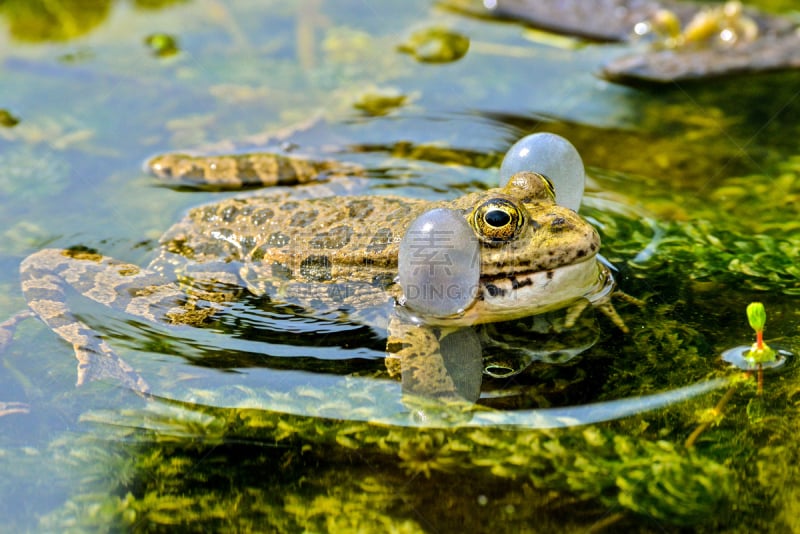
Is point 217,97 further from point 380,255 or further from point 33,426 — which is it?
point 33,426

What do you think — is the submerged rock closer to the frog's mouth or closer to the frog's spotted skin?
the frog's spotted skin

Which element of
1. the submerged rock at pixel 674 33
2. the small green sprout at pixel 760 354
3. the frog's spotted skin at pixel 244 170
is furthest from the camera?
the submerged rock at pixel 674 33

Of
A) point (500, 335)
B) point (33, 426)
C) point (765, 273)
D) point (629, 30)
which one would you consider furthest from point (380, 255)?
point (629, 30)

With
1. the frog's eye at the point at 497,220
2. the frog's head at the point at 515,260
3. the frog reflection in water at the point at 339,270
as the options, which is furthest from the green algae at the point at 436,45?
the frog's eye at the point at 497,220

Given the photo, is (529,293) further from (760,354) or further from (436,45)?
(436,45)

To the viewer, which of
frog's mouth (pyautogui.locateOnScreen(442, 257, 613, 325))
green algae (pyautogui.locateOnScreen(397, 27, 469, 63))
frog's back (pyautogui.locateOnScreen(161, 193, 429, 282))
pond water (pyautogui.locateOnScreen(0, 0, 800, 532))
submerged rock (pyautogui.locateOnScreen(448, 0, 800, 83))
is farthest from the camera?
green algae (pyautogui.locateOnScreen(397, 27, 469, 63))

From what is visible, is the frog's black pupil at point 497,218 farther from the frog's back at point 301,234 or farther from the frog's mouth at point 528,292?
the frog's back at point 301,234

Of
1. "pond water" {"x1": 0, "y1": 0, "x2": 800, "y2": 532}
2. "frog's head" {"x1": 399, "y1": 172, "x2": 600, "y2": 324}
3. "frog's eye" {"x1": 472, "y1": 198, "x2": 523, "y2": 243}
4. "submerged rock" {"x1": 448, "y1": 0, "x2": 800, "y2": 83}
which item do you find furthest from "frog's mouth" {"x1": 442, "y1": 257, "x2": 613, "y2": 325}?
"submerged rock" {"x1": 448, "y1": 0, "x2": 800, "y2": 83}
